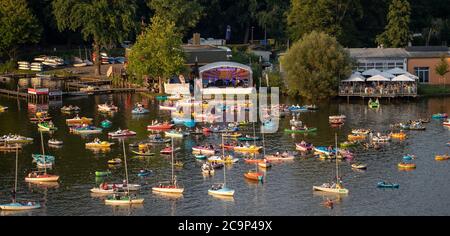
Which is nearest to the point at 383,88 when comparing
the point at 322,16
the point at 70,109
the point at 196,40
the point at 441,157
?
the point at 322,16

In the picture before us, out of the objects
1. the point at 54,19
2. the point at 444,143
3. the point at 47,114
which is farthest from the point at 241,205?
the point at 54,19

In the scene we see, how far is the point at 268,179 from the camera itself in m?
58.1

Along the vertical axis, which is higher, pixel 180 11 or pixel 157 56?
pixel 180 11

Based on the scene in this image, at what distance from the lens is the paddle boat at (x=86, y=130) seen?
253 ft

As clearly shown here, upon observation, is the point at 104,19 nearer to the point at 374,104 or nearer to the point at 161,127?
the point at 161,127

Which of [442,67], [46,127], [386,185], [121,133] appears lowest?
[386,185]

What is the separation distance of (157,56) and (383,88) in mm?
26662

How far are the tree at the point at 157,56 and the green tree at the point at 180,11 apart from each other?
19.2 metres

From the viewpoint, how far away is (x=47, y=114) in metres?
87.7

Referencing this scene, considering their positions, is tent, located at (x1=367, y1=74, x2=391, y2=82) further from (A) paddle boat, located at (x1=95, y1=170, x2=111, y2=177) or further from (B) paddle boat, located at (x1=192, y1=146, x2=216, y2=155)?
(A) paddle boat, located at (x1=95, y1=170, x2=111, y2=177)

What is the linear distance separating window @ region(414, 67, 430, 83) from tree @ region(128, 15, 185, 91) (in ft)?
93.0

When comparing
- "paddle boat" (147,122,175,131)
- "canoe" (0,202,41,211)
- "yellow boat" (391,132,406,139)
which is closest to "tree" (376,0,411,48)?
"yellow boat" (391,132,406,139)
